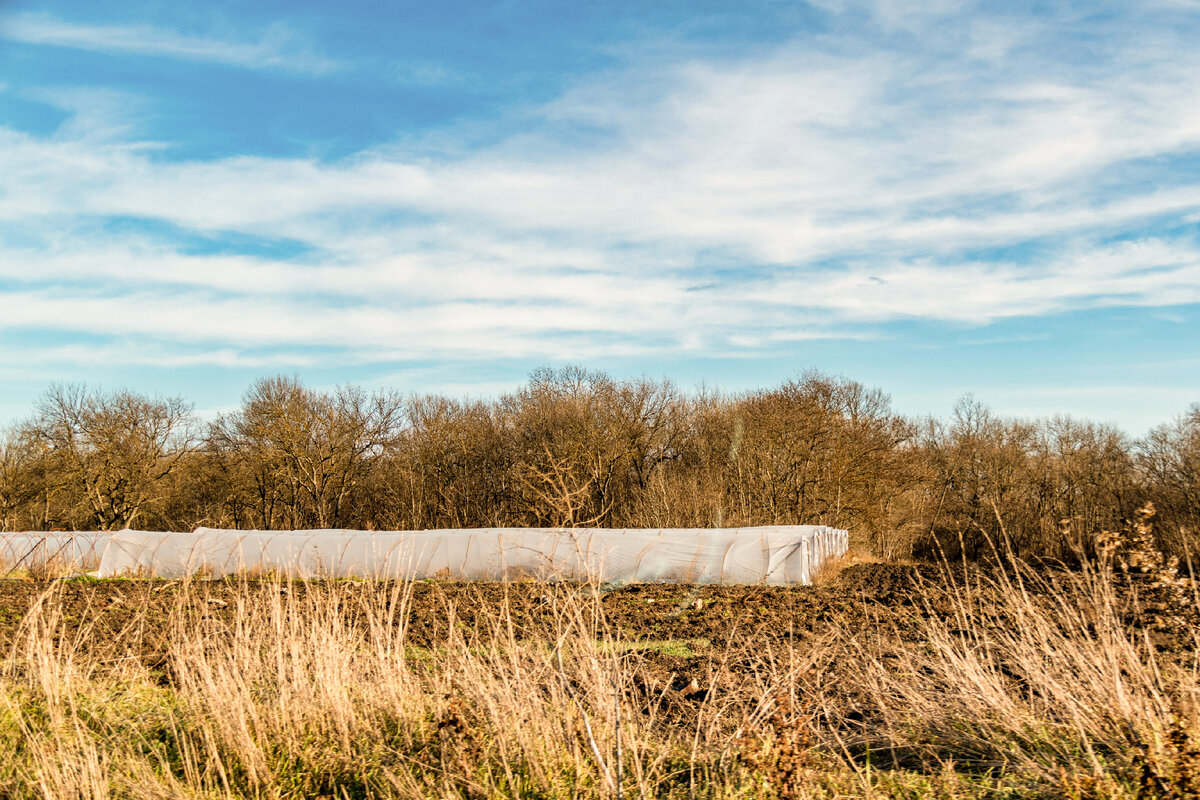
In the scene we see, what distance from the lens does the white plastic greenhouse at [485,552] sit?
17.5m

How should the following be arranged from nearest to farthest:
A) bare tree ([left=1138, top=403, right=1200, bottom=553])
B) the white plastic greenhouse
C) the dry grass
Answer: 1. the dry grass
2. the white plastic greenhouse
3. bare tree ([left=1138, top=403, right=1200, bottom=553])

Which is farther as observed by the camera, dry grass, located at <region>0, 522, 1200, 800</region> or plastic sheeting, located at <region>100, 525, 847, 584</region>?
plastic sheeting, located at <region>100, 525, 847, 584</region>

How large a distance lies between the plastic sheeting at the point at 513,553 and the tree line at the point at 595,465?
9437 millimetres

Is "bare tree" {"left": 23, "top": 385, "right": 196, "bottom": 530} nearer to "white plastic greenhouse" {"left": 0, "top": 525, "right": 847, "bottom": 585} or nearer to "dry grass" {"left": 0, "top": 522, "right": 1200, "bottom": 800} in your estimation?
"white plastic greenhouse" {"left": 0, "top": 525, "right": 847, "bottom": 585}

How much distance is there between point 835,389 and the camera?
113 ft

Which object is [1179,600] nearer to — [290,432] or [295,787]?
[295,787]

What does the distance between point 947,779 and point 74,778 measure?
180 inches

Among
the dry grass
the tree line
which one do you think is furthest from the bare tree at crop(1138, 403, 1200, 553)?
the dry grass

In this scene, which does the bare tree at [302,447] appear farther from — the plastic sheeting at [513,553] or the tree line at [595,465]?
the plastic sheeting at [513,553]

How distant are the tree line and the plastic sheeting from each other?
9.44 m

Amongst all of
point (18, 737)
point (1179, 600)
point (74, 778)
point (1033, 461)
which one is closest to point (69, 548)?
point (18, 737)

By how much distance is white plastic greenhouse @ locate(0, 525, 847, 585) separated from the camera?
688 inches

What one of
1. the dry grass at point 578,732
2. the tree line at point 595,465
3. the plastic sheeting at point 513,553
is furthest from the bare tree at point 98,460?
the dry grass at point 578,732

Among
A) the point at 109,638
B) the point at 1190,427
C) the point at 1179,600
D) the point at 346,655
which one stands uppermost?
the point at 1190,427
